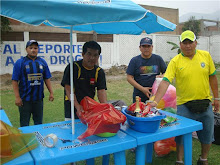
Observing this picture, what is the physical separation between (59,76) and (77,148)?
10363mm

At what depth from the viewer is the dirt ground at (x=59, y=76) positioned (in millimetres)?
9945

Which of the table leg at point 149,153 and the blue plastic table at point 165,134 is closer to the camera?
the blue plastic table at point 165,134

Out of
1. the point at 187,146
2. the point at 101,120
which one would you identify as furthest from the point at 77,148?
the point at 187,146

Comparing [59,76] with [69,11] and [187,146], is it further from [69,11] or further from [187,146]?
[69,11]

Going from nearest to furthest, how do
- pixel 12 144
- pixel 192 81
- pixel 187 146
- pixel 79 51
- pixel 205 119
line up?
pixel 12 144
pixel 187 146
pixel 192 81
pixel 205 119
pixel 79 51

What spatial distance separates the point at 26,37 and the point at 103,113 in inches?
453

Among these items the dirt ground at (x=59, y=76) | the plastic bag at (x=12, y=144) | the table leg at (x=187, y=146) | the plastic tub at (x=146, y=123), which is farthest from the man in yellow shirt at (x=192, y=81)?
the dirt ground at (x=59, y=76)

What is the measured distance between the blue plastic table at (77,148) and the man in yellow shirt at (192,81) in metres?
0.86

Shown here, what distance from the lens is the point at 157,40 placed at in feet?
53.3

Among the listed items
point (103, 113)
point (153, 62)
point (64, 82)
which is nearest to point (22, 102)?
point (64, 82)

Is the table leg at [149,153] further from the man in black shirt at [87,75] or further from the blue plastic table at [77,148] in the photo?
the blue plastic table at [77,148]

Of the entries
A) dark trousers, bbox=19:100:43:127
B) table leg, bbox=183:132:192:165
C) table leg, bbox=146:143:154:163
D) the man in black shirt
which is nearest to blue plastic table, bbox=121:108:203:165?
table leg, bbox=183:132:192:165

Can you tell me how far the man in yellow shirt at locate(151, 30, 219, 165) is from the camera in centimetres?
256

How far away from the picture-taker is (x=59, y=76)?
11.7m
